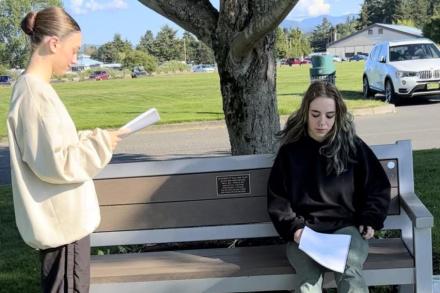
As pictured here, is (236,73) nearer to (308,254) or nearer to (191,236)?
(191,236)

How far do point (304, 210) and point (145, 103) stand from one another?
61.3ft

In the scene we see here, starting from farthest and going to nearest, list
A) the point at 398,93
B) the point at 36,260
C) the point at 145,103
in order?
the point at 145,103 < the point at 398,93 < the point at 36,260

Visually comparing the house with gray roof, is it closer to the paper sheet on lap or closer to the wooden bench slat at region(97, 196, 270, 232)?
the wooden bench slat at region(97, 196, 270, 232)

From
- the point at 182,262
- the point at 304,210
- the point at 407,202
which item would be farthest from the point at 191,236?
the point at 407,202

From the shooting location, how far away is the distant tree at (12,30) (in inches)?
2798

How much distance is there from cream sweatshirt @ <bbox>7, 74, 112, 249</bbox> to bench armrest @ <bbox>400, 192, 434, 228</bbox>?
1.68 metres

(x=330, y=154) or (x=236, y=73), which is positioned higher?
(x=236, y=73)

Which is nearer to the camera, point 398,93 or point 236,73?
point 236,73

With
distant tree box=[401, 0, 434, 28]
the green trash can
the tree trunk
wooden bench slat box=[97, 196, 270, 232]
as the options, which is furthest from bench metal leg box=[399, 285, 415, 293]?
distant tree box=[401, 0, 434, 28]

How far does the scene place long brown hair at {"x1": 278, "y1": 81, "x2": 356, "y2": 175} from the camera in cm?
353

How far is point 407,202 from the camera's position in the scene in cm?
363

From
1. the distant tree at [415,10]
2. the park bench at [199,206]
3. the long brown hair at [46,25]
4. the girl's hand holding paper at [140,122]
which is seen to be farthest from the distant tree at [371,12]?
the long brown hair at [46,25]

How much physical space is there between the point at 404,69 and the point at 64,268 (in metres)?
14.2

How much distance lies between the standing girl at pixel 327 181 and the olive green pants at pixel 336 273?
2cm
